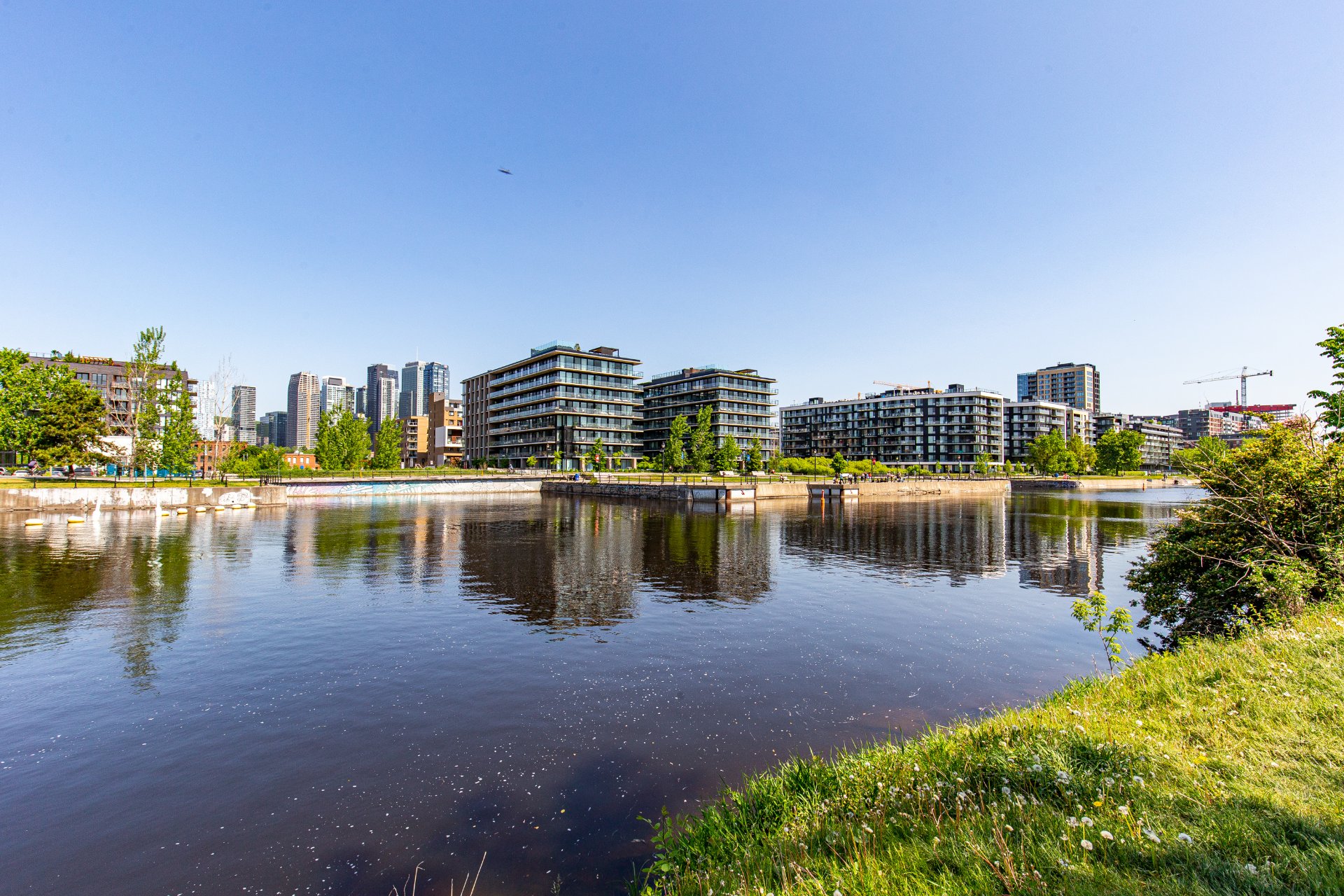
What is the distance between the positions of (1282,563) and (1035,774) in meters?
12.1

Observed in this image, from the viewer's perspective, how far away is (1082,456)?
568 feet

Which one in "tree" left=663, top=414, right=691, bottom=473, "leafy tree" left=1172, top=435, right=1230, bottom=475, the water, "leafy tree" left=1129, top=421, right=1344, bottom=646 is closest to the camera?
the water

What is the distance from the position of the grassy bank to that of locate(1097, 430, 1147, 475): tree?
18233 cm

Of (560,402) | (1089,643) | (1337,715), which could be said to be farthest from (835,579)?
(560,402)

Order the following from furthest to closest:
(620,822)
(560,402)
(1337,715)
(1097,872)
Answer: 1. (560,402)
2. (620,822)
3. (1337,715)
4. (1097,872)

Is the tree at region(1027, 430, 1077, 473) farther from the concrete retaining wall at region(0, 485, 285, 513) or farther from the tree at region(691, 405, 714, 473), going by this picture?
the concrete retaining wall at region(0, 485, 285, 513)

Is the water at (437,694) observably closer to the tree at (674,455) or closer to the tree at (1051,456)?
the tree at (674,455)

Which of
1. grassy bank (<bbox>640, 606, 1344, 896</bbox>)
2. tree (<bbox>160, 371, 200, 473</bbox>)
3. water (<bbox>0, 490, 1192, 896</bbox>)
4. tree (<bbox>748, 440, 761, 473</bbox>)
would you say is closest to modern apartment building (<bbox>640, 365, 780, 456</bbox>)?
tree (<bbox>748, 440, 761, 473</bbox>)

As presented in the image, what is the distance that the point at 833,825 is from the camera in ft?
22.6

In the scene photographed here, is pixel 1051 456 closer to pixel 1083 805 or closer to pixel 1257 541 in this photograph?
pixel 1257 541

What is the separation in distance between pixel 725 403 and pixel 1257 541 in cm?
14787

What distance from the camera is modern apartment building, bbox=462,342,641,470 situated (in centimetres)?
13812

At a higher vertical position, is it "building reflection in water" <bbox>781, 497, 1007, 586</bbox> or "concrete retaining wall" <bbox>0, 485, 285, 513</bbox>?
"concrete retaining wall" <bbox>0, 485, 285, 513</bbox>

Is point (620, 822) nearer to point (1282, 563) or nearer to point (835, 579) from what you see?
point (1282, 563)
